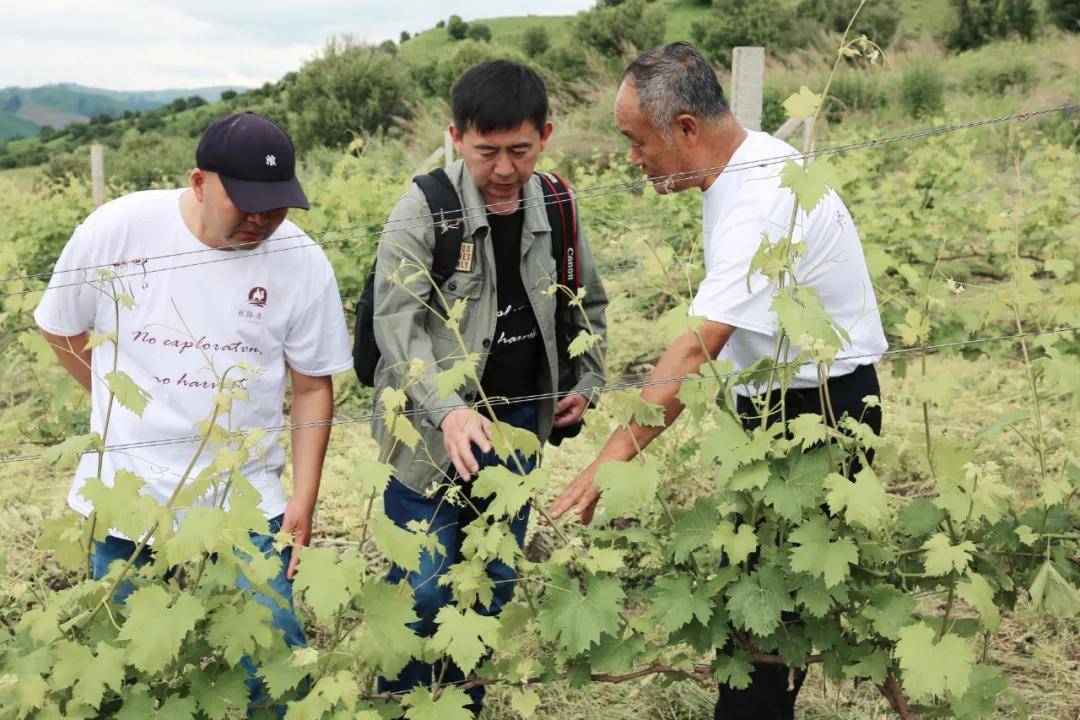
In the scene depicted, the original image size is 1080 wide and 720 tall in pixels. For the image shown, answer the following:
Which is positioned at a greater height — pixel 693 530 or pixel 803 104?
pixel 803 104

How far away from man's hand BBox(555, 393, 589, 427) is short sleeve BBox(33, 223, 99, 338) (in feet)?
3.84

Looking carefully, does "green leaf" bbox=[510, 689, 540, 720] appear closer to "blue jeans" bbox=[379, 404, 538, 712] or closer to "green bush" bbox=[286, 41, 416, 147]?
"blue jeans" bbox=[379, 404, 538, 712]

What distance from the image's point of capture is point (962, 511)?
5.98ft

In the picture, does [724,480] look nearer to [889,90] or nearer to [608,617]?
[608,617]

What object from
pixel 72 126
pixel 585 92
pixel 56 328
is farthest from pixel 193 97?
pixel 56 328

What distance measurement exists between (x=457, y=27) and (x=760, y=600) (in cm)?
4656

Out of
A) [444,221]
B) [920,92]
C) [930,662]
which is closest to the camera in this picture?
[930,662]

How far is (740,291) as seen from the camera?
209 cm

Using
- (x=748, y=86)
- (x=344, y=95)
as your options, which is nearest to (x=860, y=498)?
(x=748, y=86)

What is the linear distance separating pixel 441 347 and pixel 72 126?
51086 mm

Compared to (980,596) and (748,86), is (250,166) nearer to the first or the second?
(980,596)

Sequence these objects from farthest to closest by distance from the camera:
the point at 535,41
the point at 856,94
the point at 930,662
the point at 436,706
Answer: the point at 535,41
the point at 856,94
the point at 436,706
the point at 930,662

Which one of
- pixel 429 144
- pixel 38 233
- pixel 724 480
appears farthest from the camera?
pixel 429 144

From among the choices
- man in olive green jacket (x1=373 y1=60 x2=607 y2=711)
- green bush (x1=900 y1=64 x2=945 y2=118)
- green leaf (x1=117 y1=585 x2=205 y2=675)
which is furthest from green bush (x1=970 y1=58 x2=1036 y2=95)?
green leaf (x1=117 y1=585 x2=205 y2=675)
